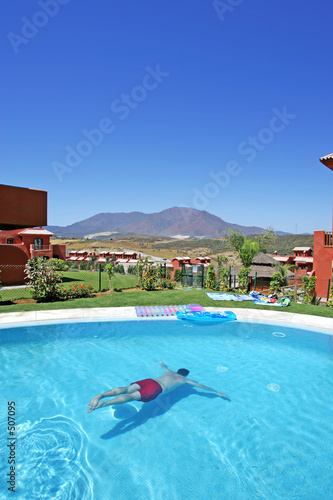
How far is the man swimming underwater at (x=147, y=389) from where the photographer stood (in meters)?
5.24

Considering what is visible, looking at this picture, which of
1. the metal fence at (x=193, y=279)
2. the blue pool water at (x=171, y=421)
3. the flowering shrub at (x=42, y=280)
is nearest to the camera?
the blue pool water at (x=171, y=421)

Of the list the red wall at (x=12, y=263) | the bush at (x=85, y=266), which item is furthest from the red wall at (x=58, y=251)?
the red wall at (x=12, y=263)

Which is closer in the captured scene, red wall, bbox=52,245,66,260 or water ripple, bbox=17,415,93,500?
water ripple, bbox=17,415,93,500

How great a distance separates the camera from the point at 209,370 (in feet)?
23.6

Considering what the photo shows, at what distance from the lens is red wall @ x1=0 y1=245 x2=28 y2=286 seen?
1798cm

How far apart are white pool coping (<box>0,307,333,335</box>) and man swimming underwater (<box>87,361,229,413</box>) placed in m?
4.06

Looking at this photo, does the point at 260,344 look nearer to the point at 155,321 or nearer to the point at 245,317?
the point at 245,317

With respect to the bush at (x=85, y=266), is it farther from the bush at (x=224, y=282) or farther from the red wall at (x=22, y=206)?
the red wall at (x=22, y=206)

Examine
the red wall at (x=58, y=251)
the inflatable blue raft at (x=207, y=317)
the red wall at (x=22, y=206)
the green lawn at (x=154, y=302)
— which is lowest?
the inflatable blue raft at (x=207, y=317)

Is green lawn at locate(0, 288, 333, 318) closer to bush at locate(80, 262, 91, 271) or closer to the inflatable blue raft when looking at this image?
the inflatable blue raft

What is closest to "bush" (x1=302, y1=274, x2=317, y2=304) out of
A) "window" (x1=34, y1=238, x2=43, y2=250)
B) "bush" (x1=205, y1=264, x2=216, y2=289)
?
"bush" (x1=205, y1=264, x2=216, y2=289)

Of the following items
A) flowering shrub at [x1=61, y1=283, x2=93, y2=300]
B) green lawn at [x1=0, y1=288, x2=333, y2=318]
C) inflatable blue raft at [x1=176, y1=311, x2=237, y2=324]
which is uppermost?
flowering shrub at [x1=61, y1=283, x2=93, y2=300]

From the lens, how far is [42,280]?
12172 millimetres

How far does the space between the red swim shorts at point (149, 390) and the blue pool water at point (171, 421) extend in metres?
0.12
